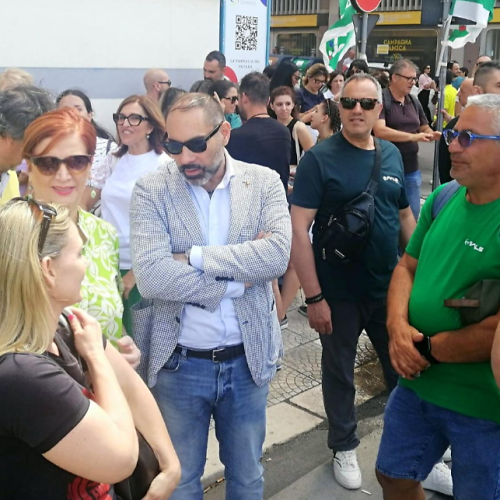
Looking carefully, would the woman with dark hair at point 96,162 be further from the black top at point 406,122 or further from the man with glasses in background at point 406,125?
the black top at point 406,122

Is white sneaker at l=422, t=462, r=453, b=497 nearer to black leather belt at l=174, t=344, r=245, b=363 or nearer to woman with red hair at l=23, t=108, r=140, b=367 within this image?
black leather belt at l=174, t=344, r=245, b=363


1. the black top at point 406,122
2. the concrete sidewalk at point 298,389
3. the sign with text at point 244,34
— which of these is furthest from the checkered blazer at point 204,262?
the sign with text at point 244,34

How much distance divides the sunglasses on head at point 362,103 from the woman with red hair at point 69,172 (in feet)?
4.53

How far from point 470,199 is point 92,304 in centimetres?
149

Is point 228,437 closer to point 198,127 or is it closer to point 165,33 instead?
point 198,127

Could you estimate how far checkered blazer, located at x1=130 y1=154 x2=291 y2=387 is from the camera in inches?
99.3

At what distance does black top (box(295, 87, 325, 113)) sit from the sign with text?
29.7 inches

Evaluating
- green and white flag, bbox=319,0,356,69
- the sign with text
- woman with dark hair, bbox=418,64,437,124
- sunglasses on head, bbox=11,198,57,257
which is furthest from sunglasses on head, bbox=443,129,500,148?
woman with dark hair, bbox=418,64,437,124

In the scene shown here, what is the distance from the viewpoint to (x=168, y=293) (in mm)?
2506

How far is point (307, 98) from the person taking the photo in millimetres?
8945

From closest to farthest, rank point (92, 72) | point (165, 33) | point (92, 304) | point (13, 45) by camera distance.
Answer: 1. point (92, 304)
2. point (13, 45)
3. point (92, 72)
4. point (165, 33)

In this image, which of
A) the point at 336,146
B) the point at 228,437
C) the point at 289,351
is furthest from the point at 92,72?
the point at 228,437

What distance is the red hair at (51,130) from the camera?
2729 mm

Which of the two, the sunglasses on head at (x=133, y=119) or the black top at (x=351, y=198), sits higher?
the sunglasses on head at (x=133, y=119)
